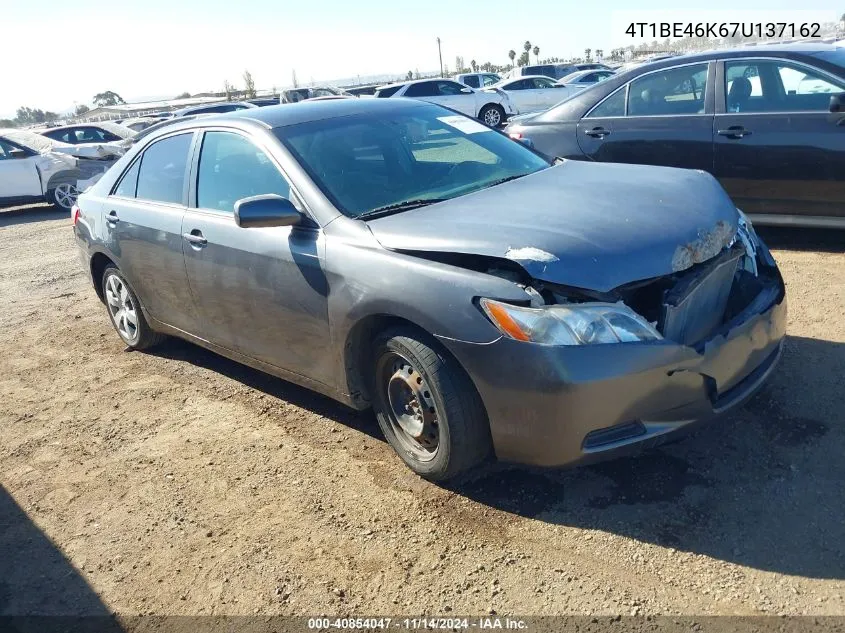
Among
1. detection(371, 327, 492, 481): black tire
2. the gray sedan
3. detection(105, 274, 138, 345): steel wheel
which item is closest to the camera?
the gray sedan

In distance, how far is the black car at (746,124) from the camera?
5.57m

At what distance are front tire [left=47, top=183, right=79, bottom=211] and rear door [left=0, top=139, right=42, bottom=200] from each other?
13.7 inches

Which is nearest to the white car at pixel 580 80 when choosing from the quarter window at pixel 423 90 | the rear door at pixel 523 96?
the rear door at pixel 523 96

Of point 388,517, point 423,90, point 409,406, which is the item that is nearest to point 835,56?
point 409,406

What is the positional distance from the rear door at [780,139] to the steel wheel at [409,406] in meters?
3.97

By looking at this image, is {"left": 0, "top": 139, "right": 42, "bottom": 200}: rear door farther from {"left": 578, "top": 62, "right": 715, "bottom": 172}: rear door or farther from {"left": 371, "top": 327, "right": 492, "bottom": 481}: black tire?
{"left": 371, "top": 327, "right": 492, "bottom": 481}: black tire

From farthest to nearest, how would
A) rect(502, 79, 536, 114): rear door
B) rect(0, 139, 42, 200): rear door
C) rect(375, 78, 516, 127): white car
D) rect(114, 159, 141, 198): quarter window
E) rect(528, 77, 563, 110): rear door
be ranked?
rect(528, 77, 563, 110): rear door, rect(502, 79, 536, 114): rear door, rect(375, 78, 516, 127): white car, rect(0, 139, 42, 200): rear door, rect(114, 159, 141, 198): quarter window

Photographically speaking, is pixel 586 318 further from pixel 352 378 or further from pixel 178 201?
pixel 178 201

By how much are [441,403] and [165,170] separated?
269 centimetres

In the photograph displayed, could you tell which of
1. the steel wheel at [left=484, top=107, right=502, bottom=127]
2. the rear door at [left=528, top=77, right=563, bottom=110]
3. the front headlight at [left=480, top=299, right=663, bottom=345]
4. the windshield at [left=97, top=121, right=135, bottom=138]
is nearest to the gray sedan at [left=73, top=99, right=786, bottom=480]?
the front headlight at [left=480, top=299, right=663, bottom=345]

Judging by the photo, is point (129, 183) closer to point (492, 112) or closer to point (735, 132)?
point (735, 132)

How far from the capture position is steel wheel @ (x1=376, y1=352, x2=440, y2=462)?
315cm

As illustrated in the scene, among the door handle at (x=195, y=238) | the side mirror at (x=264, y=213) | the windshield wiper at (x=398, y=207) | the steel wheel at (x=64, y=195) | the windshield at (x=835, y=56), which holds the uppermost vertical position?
the windshield at (x=835, y=56)

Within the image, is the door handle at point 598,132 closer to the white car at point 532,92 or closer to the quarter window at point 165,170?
the quarter window at point 165,170
